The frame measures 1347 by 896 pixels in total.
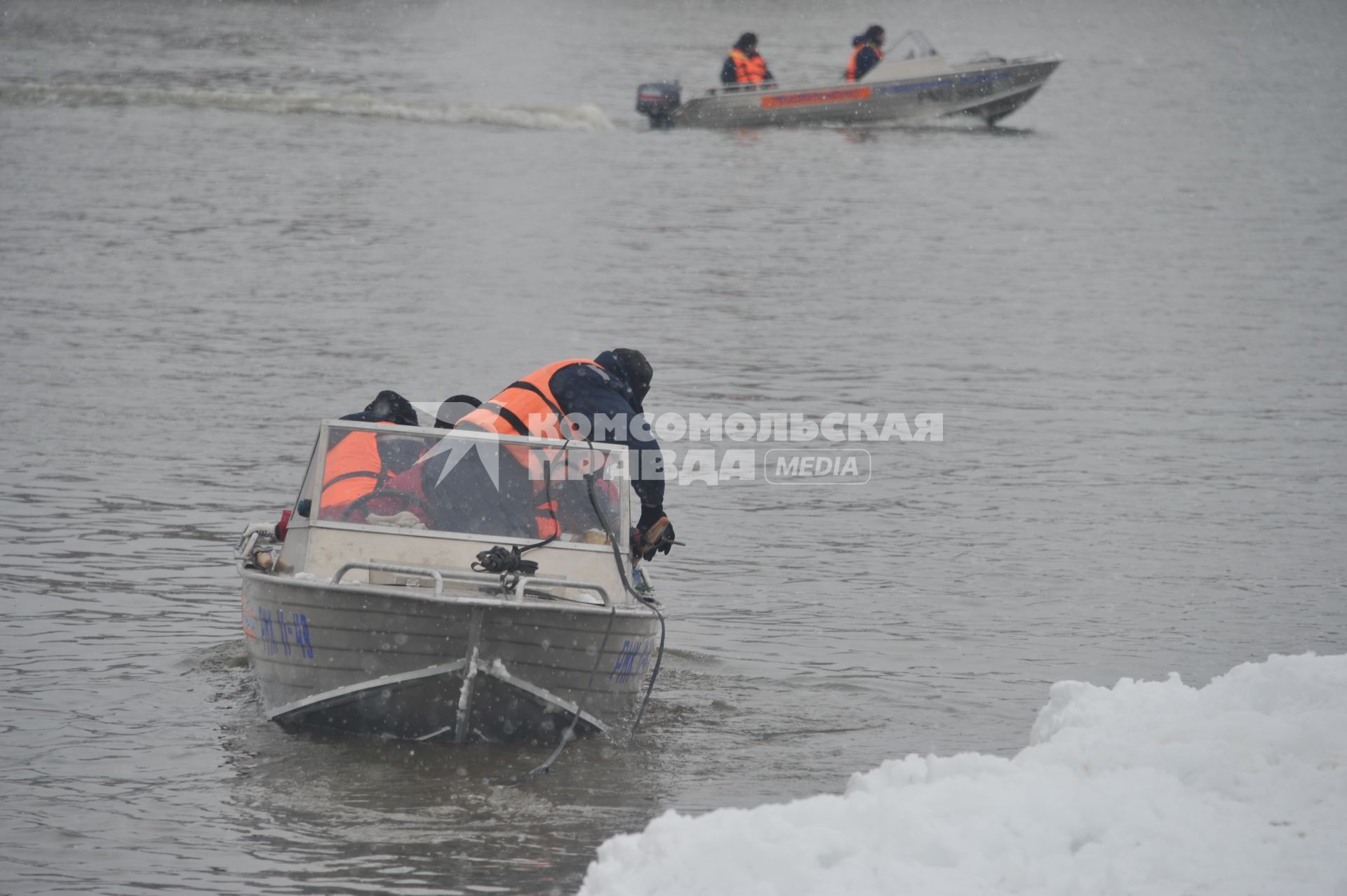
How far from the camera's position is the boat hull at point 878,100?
40.1m

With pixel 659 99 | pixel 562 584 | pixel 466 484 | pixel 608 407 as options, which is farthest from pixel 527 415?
pixel 659 99

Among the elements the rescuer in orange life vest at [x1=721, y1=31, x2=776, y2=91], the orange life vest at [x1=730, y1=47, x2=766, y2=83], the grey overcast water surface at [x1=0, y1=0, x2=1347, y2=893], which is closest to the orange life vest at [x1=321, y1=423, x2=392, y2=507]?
the grey overcast water surface at [x1=0, y1=0, x2=1347, y2=893]

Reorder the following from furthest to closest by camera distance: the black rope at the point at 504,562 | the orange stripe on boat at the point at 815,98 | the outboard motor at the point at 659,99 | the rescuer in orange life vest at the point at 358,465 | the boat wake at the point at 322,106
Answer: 1. the boat wake at the point at 322,106
2. the outboard motor at the point at 659,99
3. the orange stripe on boat at the point at 815,98
4. the rescuer in orange life vest at the point at 358,465
5. the black rope at the point at 504,562

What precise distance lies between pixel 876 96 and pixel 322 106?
13.9 meters

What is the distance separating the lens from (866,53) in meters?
40.0

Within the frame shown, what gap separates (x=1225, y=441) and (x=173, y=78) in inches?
1543

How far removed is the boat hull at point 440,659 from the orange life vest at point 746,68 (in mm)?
31988

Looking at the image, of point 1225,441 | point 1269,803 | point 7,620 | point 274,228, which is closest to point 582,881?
point 1269,803

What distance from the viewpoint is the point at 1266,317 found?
2403 cm

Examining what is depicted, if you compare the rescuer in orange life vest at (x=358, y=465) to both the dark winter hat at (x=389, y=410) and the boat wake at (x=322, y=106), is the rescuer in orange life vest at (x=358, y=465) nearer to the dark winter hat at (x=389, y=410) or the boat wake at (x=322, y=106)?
the dark winter hat at (x=389, y=410)

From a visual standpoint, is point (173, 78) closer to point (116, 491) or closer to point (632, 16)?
point (116, 491)

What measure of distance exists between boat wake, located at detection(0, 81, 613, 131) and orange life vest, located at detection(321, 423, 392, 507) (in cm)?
3354

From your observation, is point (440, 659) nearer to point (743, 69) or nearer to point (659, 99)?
point (659, 99)

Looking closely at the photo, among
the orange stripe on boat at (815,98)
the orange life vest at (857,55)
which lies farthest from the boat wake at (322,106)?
the orange life vest at (857,55)
